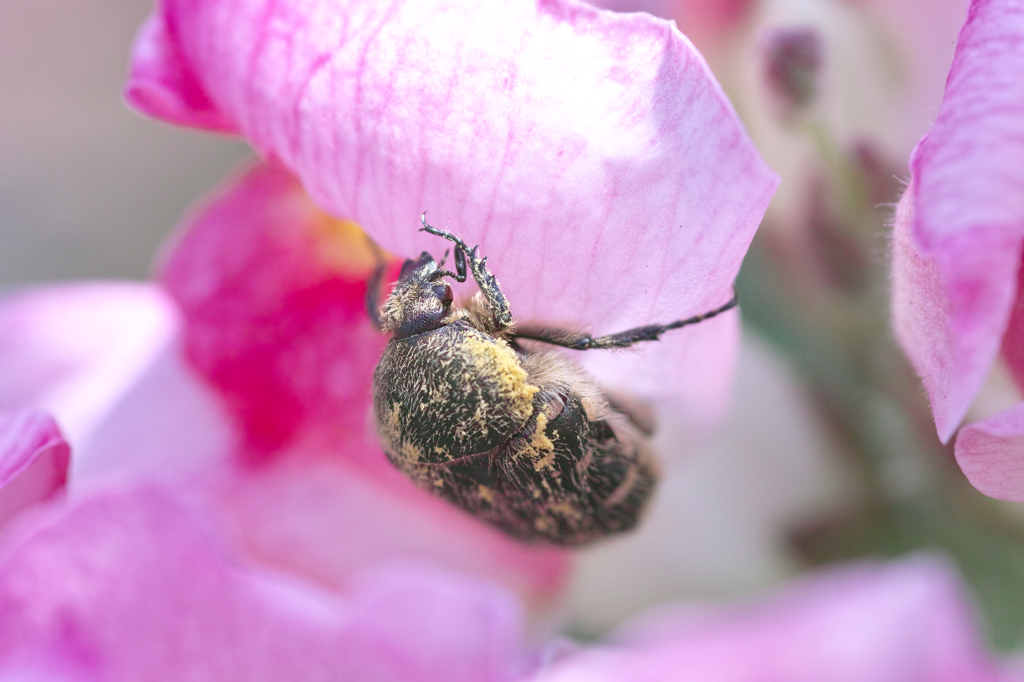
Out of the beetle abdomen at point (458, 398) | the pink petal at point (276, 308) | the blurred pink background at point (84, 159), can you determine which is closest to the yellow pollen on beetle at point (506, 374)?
the beetle abdomen at point (458, 398)

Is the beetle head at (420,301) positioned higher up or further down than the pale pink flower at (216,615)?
higher up

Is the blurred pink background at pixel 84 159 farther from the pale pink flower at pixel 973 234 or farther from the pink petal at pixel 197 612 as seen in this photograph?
the pale pink flower at pixel 973 234

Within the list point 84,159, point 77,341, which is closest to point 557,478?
point 77,341

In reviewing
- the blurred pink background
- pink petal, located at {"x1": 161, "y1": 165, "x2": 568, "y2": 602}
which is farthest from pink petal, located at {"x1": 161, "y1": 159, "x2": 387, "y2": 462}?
the blurred pink background

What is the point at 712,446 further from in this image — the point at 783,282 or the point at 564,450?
the point at 564,450

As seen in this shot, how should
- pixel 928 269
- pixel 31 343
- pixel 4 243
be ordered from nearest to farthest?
pixel 928 269 < pixel 31 343 < pixel 4 243

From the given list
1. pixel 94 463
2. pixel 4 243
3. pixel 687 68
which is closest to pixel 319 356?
pixel 94 463

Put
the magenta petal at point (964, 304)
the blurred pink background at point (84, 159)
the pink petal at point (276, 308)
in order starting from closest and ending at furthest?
the magenta petal at point (964, 304) → the pink petal at point (276, 308) → the blurred pink background at point (84, 159)

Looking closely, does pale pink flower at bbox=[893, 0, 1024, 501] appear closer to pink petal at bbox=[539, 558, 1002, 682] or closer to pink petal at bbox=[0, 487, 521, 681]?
pink petal at bbox=[539, 558, 1002, 682]
